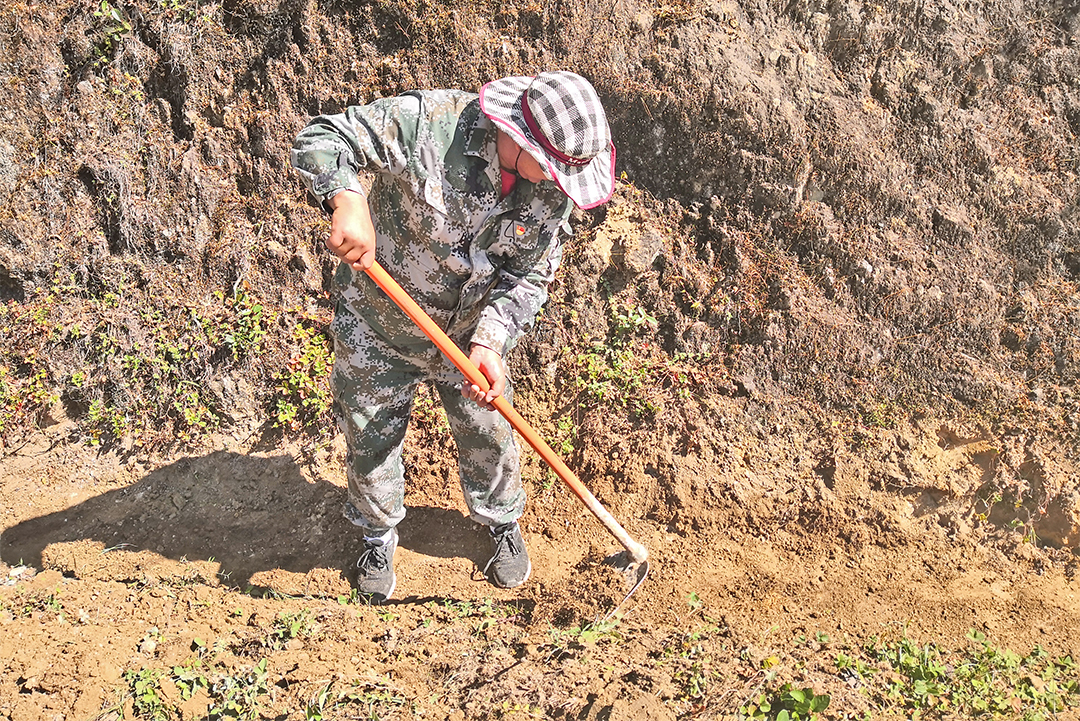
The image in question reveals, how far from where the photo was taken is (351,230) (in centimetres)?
235

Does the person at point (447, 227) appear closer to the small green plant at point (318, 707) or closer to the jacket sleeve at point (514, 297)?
the jacket sleeve at point (514, 297)

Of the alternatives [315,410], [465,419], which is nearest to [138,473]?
[315,410]

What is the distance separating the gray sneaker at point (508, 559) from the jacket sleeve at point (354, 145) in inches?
73.1

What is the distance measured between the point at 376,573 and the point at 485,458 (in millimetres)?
852

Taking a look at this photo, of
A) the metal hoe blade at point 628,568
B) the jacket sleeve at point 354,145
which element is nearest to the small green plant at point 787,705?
the metal hoe blade at point 628,568

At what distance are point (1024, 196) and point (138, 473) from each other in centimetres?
512

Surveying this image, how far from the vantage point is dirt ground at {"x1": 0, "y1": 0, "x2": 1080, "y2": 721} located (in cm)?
371

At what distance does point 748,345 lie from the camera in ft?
14.3

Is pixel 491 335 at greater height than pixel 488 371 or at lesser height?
greater

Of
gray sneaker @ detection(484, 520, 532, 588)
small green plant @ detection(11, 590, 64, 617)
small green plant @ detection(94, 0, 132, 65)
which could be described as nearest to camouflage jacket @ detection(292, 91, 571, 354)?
gray sneaker @ detection(484, 520, 532, 588)

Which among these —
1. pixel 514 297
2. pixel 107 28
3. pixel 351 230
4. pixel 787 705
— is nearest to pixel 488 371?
pixel 514 297

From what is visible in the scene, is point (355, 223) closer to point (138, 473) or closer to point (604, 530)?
point (604, 530)

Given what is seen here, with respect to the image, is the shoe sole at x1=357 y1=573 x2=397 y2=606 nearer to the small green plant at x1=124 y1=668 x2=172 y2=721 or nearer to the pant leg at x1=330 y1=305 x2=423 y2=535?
the pant leg at x1=330 y1=305 x2=423 y2=535

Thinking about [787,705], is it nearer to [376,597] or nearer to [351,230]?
[376,597]
